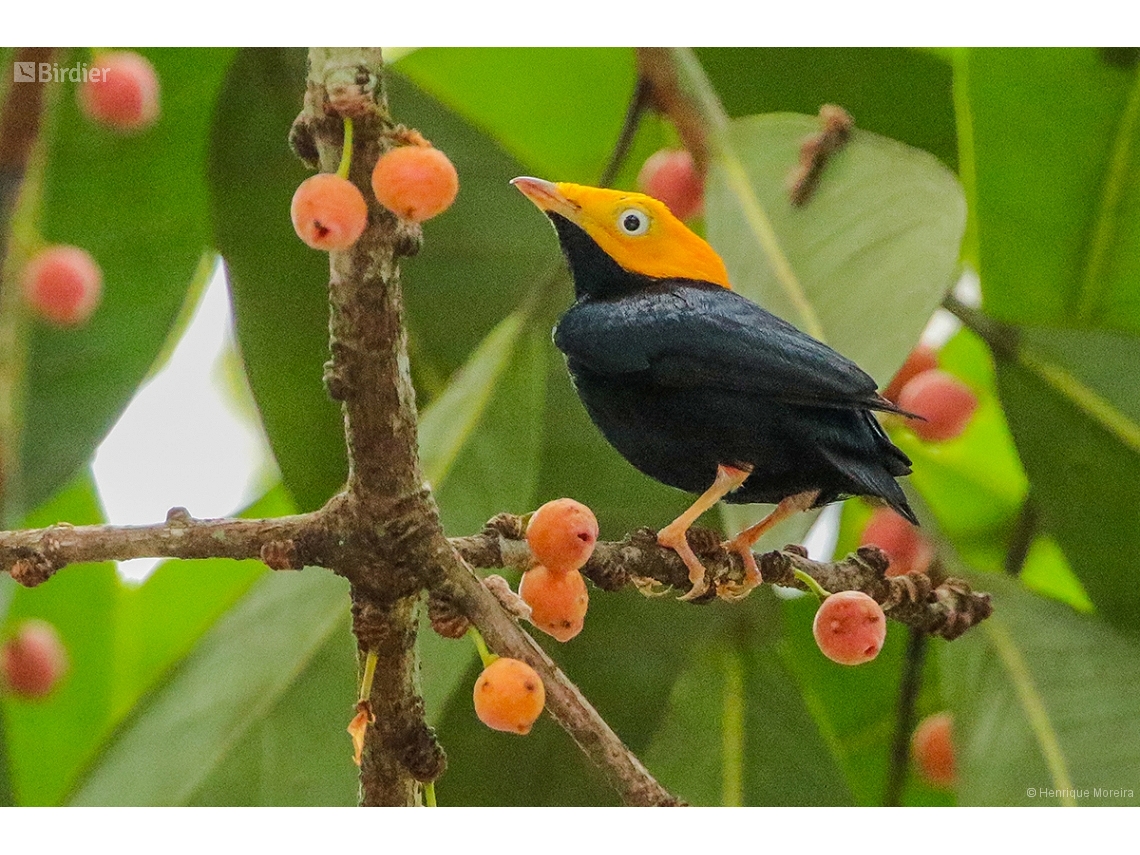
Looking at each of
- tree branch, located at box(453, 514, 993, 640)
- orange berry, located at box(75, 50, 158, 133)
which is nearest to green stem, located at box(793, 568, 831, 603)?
tree branch, located at box(453, 514, 993, 640)

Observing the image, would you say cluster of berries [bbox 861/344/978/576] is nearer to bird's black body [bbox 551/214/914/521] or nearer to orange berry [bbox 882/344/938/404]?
orange berry [bbox 882/344/938/404]

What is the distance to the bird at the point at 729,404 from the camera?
919 millimetres

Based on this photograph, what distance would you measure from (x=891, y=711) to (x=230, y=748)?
0.60 metres

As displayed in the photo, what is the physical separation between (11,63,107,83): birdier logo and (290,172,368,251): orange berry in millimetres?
628

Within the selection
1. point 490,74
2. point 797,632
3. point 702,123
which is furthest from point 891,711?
point 490,74

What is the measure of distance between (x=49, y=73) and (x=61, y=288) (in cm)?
20

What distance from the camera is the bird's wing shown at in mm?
917

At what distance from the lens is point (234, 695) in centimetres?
102

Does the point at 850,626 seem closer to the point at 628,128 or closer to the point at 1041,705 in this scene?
the point at 1041,705

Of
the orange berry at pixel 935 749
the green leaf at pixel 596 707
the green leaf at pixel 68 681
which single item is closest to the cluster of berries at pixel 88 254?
the green leaf at pixel 68 681

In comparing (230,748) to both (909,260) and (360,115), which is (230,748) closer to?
(360,115)

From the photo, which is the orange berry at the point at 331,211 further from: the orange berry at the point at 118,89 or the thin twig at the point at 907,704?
the thin twig at the point at 907,704

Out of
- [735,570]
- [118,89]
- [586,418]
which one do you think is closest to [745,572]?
[735,570]

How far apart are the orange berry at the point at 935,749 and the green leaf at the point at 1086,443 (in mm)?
179
